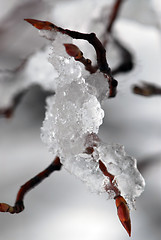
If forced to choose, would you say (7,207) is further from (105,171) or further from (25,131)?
(25,131)

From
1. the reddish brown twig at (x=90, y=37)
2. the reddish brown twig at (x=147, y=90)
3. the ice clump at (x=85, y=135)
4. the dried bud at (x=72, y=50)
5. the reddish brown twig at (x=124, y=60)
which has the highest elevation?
the reddish brown twig at (x=124, y=60)

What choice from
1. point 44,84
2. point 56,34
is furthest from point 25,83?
point 56,34

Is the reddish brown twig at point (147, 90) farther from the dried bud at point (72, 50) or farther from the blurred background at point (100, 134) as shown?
the dried bud at point (72, 50)

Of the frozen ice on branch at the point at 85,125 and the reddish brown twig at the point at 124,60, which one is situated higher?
the reddish brown twig at the point at 124,60

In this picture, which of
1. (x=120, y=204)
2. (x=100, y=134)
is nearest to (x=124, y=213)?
(x=120, y=204)

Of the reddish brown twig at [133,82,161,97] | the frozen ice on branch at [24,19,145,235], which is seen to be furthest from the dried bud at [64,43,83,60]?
the reddish brown twig at [133,82,161,97]

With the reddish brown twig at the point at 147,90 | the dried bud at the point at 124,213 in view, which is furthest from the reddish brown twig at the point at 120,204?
the reddish brown twig at the point at 147,90

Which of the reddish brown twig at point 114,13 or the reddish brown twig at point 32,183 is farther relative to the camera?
the reddish brown twig at point 114,13

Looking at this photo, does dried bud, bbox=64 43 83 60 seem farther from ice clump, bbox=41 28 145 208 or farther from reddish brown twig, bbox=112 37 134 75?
reddish brown twig, bbox=112 37 134 75
